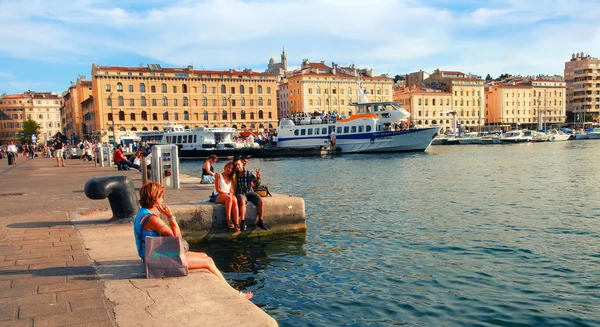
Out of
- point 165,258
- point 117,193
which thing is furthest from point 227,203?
point 165,258

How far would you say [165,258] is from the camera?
5.86 m

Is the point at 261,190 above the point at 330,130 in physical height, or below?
below

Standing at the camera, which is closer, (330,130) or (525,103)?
(330,130)

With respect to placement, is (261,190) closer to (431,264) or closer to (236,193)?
(236,193)

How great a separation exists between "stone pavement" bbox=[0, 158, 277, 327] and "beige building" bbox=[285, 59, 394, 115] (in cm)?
9140

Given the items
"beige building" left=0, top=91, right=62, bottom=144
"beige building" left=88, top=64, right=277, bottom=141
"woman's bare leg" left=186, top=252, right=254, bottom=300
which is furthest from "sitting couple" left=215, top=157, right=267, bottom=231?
"beige building" left=0, top=91, right=62, bottom=144

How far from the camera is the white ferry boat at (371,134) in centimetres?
5412

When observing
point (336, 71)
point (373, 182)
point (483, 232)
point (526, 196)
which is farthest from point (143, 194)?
point (336, 71)

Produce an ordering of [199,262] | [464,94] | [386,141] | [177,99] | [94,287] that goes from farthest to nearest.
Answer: [464,94]
[177,99]
[386,141]
[199,262]
[94,287]

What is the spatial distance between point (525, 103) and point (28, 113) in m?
140

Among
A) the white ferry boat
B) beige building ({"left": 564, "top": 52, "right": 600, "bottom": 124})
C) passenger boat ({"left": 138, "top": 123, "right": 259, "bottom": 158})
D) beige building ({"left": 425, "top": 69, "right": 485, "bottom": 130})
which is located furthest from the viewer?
beige building ({"left": 564, "top": 52, "right": 600, "bottom": 124})

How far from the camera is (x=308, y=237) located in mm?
11391

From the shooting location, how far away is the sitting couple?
1008cm

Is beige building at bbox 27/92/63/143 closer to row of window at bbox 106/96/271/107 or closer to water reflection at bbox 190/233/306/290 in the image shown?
row of window at bbox 106/96/271/107
